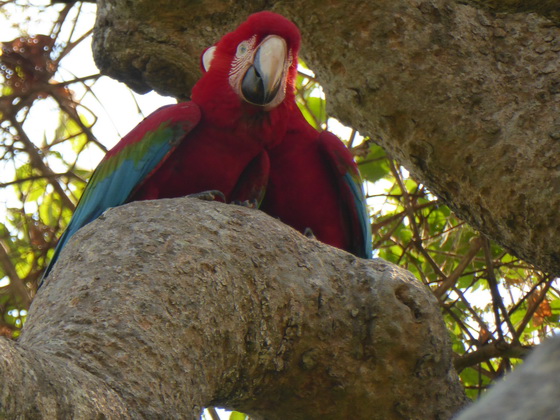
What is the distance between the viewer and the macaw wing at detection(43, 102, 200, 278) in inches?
99.9

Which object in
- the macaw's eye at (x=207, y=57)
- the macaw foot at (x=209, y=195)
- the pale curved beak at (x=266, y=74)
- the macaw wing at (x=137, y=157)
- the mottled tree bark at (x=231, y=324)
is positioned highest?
the macaw's eye at (x=207, y=57)

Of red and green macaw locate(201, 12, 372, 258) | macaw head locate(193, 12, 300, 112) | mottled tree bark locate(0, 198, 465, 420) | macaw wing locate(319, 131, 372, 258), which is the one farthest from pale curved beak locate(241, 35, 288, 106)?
mottled tree bark locate(0, 198, 465, 420)

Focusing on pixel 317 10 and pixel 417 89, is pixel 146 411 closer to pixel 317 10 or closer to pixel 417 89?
pixel 417 89

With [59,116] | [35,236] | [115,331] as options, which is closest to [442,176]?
[115,331]

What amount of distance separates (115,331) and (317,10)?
141cm

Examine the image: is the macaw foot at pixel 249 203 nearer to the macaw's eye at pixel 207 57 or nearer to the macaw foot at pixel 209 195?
the macaw foot at pixel 209 195

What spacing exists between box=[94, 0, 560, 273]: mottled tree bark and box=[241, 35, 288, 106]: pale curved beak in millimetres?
96

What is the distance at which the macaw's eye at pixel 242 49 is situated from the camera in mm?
2668

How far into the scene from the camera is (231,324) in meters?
1.72

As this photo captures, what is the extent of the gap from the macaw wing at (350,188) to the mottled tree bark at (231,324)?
702mm

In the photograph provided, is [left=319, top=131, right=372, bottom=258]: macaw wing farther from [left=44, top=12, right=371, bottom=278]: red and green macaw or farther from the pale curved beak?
the pale curved beak

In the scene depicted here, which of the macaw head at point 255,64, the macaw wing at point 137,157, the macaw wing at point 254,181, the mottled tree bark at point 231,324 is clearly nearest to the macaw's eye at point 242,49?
the macaw head at point 255,64

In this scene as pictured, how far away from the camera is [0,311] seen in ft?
10.5

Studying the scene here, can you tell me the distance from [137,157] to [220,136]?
0.30 meters
